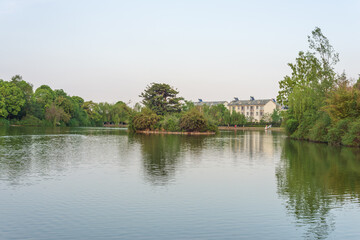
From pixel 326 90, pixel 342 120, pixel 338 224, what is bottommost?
pixel 338 224

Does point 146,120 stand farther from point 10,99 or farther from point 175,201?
point 175,201

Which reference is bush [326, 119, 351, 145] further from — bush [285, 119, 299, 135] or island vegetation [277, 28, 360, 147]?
bush [285, 119, 299, 135]

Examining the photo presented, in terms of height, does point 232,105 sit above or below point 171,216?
above

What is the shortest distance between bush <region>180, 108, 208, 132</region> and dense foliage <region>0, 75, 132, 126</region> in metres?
14.5

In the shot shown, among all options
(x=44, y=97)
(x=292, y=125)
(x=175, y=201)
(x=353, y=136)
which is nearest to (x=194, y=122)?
(x=292, y=125)

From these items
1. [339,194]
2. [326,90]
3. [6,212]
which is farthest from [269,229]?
[326,90]

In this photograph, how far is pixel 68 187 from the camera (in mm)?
12688

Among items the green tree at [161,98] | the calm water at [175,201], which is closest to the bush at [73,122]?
the green tree at [161,98]

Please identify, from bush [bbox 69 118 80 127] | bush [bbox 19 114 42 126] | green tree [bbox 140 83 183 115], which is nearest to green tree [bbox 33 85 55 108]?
bush [bbox 19 114 42 126]

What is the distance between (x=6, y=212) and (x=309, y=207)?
840cm

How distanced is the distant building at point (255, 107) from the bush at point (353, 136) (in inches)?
4141

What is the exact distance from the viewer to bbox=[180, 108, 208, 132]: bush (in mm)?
59469

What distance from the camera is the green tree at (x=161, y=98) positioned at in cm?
7131

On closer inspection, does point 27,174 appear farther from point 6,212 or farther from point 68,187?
point 6,212
